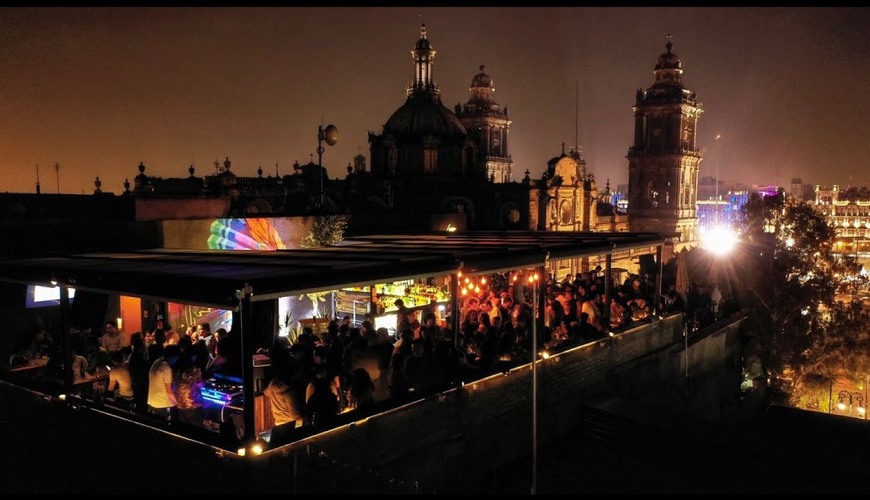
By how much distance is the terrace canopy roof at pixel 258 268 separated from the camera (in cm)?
794

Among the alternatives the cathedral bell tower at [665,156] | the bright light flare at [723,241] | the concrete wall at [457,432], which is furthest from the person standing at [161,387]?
the cathedral bell tower at [665,156]

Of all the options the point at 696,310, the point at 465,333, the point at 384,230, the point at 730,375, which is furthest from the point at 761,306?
the point at 465,333

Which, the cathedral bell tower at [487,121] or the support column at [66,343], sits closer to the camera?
the support column at [66,343]

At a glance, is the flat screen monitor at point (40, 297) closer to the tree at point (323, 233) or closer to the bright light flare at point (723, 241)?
the tree at point (323, 233)

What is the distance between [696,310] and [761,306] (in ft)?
66.9

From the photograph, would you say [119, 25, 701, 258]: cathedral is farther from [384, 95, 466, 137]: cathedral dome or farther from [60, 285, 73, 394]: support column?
[60, 285, 73, 394]: support column

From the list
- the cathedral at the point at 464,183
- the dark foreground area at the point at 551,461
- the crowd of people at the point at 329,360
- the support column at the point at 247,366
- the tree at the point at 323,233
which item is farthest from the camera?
the cathedral at the point at 464,183

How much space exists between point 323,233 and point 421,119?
3671 centimetres

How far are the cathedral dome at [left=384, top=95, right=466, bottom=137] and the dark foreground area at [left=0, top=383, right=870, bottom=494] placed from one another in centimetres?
4182

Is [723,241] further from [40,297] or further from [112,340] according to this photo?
[40,297]

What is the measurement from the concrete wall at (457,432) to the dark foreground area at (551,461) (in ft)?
0.76

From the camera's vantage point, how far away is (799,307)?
3534 centimetres

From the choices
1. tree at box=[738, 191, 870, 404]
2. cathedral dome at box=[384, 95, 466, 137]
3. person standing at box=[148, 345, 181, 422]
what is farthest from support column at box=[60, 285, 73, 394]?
cathedral dome at box=[384, 95, 466, 137]

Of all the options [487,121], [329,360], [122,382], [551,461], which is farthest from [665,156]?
[122,382]
